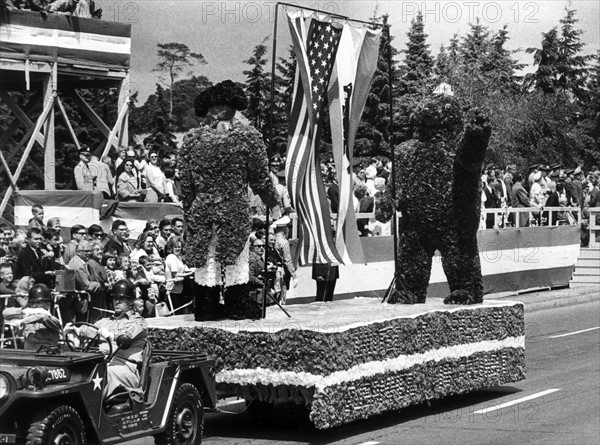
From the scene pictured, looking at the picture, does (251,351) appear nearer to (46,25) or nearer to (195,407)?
(195,407)

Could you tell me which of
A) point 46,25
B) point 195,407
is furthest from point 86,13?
point 195,407

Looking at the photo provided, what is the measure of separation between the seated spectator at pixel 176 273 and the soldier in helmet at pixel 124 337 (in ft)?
17.8

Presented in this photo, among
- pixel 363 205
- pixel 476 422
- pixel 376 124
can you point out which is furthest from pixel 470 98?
pixel 476 422

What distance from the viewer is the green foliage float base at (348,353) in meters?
10.8

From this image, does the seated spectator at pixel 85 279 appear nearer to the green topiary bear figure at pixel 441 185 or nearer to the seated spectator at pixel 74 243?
the seated spectator at pixel 74 243

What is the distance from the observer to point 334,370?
10.9 meters

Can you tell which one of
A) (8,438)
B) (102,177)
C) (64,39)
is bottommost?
(8,438)

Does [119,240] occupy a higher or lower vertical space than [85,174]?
lower

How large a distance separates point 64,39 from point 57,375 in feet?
40.9

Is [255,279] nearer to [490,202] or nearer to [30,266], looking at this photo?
[30,266]

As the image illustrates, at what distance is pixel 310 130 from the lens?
1256 centimetres

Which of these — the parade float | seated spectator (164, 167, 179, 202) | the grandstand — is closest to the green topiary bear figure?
the parade float

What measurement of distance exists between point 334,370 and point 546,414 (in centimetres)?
295

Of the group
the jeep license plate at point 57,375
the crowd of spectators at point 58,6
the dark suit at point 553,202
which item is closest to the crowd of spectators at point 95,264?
the crowd of spectators at point 58,6
